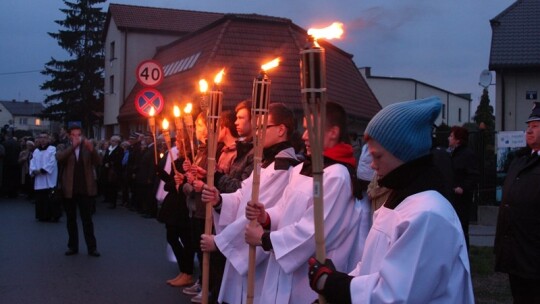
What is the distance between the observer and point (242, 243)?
16.6 ft

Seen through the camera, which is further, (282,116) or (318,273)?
(282,116)

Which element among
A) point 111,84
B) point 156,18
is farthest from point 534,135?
point 111,84

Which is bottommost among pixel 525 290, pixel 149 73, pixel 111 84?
pixel 525 290

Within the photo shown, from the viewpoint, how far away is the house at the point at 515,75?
75.7 ft

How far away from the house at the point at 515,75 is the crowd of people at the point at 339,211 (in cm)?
1544

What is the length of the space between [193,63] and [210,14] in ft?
46.3

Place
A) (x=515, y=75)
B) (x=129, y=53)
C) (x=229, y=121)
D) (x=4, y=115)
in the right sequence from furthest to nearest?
1. (x=4, y=115)
2. (x=129, y=53)
3. (x=515, y=75)
4. (x=229, y=121)

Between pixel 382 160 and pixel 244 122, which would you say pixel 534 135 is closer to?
pixel 244 122

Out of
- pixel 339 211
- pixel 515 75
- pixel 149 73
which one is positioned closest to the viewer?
pixel 339 211

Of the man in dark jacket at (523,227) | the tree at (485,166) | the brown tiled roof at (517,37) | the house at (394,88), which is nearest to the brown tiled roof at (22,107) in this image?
the house at (394,88)

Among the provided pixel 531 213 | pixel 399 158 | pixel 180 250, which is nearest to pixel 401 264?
pixel 399 158

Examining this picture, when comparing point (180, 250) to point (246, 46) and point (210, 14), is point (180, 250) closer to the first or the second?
point (246, 46)

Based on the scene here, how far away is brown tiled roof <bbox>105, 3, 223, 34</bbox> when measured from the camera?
122 ft

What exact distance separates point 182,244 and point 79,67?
144 feet
